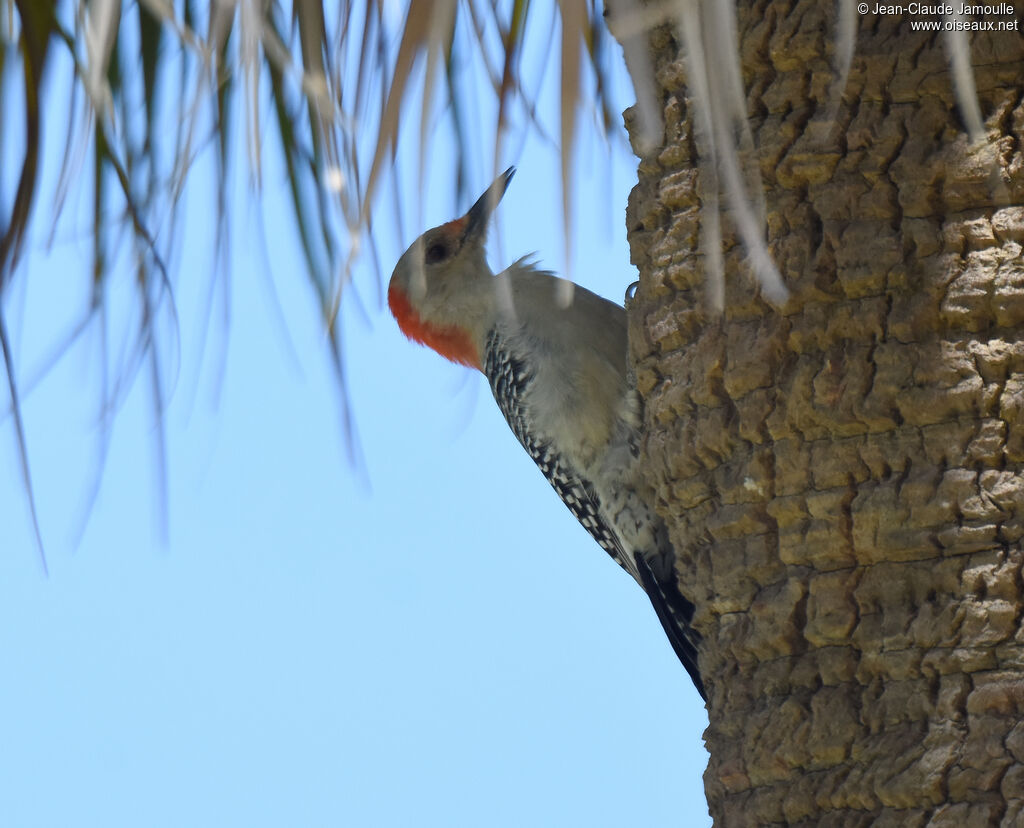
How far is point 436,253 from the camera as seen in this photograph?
550cm

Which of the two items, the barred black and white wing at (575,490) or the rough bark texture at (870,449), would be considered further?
the barred black and white wing at (575,490)

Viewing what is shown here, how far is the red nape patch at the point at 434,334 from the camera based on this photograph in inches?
211

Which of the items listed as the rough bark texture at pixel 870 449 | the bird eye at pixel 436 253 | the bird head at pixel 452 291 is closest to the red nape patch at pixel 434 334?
the bird head at pixel 452 291

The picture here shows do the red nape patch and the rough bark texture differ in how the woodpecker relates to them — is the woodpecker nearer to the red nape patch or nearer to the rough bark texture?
the red nape patch

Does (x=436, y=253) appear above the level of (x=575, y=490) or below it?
above

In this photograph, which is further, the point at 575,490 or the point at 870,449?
the point at 575,490

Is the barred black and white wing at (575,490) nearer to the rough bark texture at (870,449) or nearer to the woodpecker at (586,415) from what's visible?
the woodpecker at (586,415)

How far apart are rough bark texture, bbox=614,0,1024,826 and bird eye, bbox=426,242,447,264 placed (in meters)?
2.60

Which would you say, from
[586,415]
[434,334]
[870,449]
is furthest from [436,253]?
[870,449]

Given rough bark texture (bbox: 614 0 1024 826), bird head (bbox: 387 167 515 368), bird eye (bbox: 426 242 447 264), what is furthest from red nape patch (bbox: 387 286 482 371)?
rough bark texture (bbox: 614 0 1024 826)

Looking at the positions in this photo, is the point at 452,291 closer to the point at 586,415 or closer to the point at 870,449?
the point at 586,415

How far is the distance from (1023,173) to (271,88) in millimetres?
2088

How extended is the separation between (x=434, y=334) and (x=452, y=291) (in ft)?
0.65

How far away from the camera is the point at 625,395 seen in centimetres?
448
